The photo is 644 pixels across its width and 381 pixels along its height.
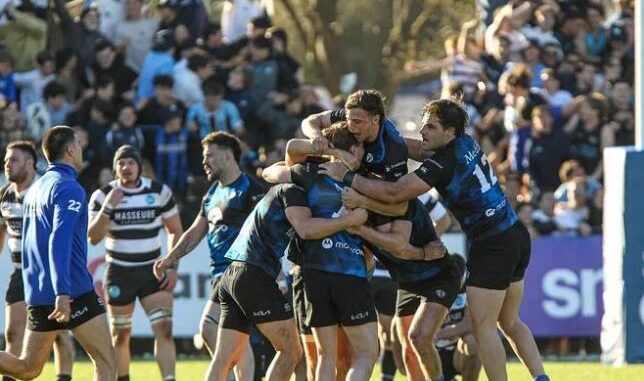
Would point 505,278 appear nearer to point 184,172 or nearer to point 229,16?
point 184,172

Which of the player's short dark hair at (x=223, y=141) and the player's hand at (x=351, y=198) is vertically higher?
the player's short dark hair at (x=223, y=141)

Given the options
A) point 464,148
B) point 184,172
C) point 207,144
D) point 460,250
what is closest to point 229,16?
point 184,172

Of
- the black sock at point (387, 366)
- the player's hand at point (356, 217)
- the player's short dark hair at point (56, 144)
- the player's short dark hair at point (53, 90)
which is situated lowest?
the black sock at point (387, 366)

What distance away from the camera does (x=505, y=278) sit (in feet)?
44.0

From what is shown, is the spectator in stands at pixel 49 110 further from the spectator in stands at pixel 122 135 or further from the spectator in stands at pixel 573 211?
the spectator in stands at pixel 573 211

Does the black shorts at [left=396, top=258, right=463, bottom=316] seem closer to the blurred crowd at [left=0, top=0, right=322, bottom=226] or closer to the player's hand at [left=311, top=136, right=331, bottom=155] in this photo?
the player's hand at [left=311, top=136, right=331, bottom=155]

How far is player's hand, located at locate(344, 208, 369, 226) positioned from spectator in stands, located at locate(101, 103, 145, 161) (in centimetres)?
981

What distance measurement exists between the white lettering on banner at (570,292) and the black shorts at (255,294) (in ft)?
29.4

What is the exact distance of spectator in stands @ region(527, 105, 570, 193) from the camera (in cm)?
2262

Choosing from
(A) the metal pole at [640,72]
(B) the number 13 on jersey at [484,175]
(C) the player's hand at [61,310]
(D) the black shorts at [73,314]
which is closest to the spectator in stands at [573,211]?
(A) the metal pole at [640,72]

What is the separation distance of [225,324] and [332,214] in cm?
124

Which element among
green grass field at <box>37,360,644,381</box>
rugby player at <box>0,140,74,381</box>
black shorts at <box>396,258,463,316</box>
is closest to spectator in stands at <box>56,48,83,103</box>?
green grass field at <box>37,360,644,381</box>

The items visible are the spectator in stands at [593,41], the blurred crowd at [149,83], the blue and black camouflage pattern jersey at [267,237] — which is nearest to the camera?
the blue and black camouflage pattern jersey at [267,237]

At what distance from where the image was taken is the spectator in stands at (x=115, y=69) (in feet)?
75.5
